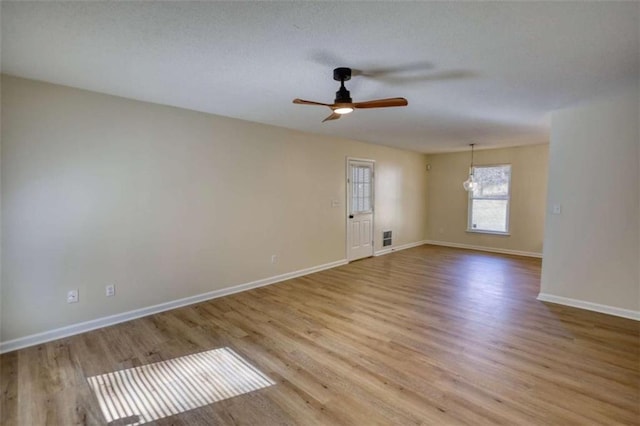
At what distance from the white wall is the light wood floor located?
0.32 m

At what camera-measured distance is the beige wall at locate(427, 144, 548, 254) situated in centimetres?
652

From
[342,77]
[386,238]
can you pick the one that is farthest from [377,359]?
[386,238]

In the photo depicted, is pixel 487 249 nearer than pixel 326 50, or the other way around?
pixel 326 50

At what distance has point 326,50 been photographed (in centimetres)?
217

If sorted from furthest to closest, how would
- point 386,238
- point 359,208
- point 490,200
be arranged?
1. point 490,200
2. point 386,238
3. point 359,208

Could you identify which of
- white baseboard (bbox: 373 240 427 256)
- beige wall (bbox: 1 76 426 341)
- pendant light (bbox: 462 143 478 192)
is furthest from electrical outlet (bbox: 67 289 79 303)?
pendant light (bbox: 462 143 478 192)

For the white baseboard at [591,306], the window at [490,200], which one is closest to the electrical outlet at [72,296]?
the white baseboard at [591,306]

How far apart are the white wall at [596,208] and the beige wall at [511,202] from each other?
3.10 metres

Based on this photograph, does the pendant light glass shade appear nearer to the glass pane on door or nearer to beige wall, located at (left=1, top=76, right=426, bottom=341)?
the glass pane on door

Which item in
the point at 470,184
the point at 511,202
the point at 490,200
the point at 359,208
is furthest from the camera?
the point at 490,200

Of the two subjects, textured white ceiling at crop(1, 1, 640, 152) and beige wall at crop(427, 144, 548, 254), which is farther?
beige wall at crop(427, 144, 548, 254)

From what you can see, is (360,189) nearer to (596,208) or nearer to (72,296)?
(596,208)

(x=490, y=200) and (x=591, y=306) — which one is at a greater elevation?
(x=490, y=200)

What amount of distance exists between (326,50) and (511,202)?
643 centimetres
